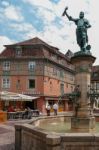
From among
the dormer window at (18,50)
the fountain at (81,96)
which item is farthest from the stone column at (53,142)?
the dormer window at (18,50)

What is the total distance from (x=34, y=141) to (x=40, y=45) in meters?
44.2

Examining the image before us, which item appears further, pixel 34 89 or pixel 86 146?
pixel 34 89

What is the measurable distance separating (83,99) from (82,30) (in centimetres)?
314

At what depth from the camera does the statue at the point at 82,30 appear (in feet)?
50.7

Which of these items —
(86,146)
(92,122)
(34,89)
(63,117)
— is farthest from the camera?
(34,89)

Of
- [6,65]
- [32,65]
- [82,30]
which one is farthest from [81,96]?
[6,65]

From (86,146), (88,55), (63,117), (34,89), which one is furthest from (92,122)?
(34,89)

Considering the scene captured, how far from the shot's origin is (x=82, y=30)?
15.4 meters

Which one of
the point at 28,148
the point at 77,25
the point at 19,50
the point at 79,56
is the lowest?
the point at 28,148

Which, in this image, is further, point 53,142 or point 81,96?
point 81,96

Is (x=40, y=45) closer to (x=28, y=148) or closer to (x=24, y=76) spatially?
(x=24, y=76)

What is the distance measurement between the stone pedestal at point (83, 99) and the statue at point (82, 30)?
58 cm

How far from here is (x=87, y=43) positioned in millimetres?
15711

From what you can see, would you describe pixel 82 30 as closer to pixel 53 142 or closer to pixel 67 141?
pixel 67 141
